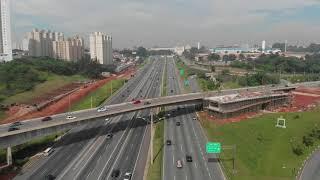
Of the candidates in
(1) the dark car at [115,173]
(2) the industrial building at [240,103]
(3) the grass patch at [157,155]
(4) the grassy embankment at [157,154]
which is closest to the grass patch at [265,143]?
(2) the industrial building at [240,103]

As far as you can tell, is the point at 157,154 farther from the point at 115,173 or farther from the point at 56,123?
the point at 56,123

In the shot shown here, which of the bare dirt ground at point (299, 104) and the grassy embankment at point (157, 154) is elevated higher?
the bare dirt ground at point (299, 104)

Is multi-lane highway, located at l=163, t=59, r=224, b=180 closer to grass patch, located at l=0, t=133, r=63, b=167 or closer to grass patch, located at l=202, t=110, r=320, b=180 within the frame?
grass patch, located at l=202, t=110, r=320, b=180

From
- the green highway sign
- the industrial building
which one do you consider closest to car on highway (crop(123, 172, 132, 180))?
→ the green highway sign

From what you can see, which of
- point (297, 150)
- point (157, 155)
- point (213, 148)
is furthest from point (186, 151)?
point (297, 150)

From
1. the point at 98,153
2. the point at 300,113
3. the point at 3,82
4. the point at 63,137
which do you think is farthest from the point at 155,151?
the point at 3,82

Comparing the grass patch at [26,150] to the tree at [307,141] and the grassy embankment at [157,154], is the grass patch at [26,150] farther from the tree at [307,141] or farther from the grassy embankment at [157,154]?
the tree at [307,141]

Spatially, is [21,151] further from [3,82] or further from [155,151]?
[3,82]
